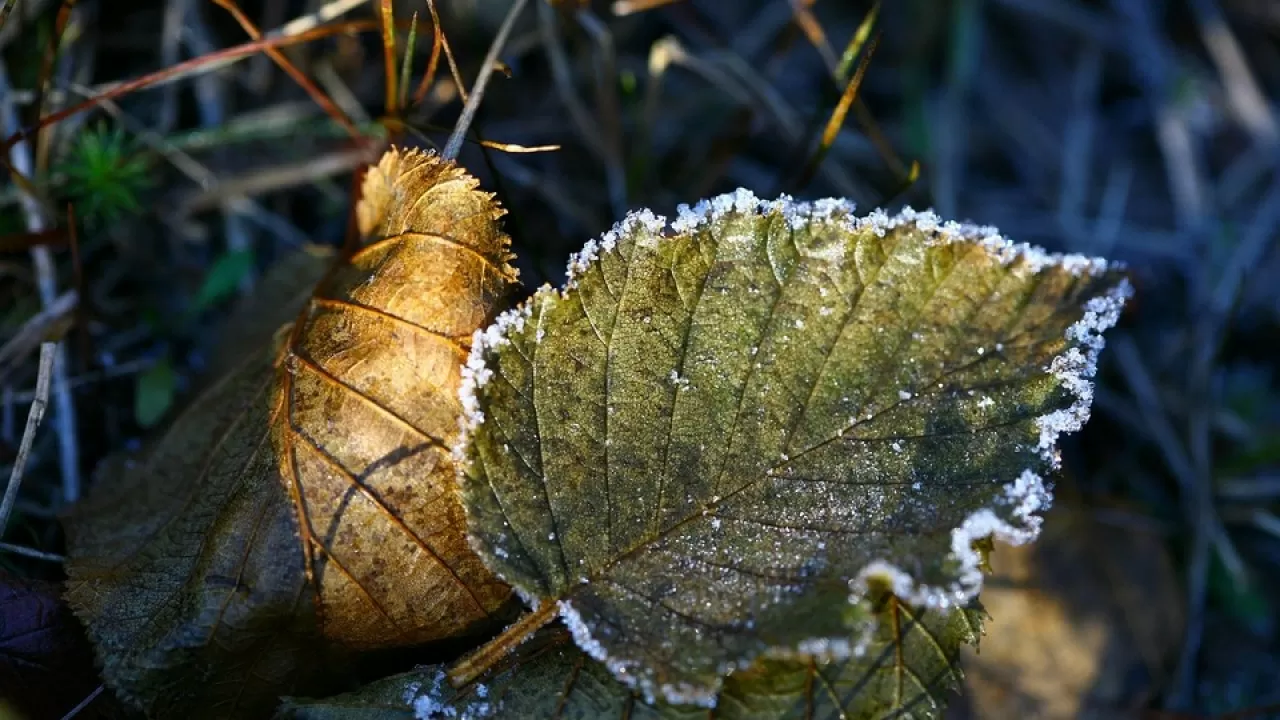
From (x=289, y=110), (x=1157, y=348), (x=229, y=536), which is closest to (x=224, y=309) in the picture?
(x=289, y=110)

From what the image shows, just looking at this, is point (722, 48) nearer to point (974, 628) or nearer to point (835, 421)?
point (835, 421)

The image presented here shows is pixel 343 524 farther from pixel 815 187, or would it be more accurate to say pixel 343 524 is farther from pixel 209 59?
pixel 815 187

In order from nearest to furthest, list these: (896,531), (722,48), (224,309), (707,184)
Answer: (896,531) < (224,309) < (707,184) < (722,48)

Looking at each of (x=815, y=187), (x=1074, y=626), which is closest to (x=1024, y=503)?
(x=1074, y=626)

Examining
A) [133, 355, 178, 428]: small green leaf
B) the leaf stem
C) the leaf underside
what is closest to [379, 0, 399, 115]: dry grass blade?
the leaf underside

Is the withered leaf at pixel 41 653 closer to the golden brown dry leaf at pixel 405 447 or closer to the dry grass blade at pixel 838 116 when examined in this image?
the golden brown dry leaf at pixel 405 447
